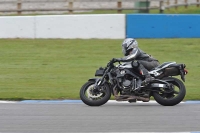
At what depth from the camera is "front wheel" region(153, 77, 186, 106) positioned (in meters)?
10.8

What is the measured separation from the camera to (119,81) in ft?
36.4

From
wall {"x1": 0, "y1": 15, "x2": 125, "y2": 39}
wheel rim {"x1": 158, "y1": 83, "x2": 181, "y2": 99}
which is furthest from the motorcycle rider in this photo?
wall {"x1": 0, "y1": 15, "x2": 125, "y2": 39}

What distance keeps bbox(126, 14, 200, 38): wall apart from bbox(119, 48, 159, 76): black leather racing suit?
395 inches

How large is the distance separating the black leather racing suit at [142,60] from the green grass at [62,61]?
54.7 inches

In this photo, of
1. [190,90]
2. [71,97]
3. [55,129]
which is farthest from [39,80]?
[55,129]

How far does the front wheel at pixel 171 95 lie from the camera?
Answer: 1080cm

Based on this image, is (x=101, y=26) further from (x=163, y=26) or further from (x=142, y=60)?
(x=142, y=60)

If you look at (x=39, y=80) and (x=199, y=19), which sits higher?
(x=199, y=19)

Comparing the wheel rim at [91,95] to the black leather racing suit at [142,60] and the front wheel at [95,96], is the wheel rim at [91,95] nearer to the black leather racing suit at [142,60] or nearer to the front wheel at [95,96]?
the front wheel at [95,96]

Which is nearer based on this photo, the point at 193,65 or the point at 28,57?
the point at 193,65

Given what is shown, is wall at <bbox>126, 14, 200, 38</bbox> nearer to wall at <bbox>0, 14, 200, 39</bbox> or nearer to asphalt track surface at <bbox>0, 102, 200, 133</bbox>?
wall at <bbox>0, 14, 200, 39</bbox>

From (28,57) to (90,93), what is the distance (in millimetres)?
8349

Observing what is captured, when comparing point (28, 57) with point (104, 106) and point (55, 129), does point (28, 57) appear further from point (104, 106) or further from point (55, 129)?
point (55, 129)

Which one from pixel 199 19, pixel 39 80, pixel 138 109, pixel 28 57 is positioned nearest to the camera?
pixel 138 109
